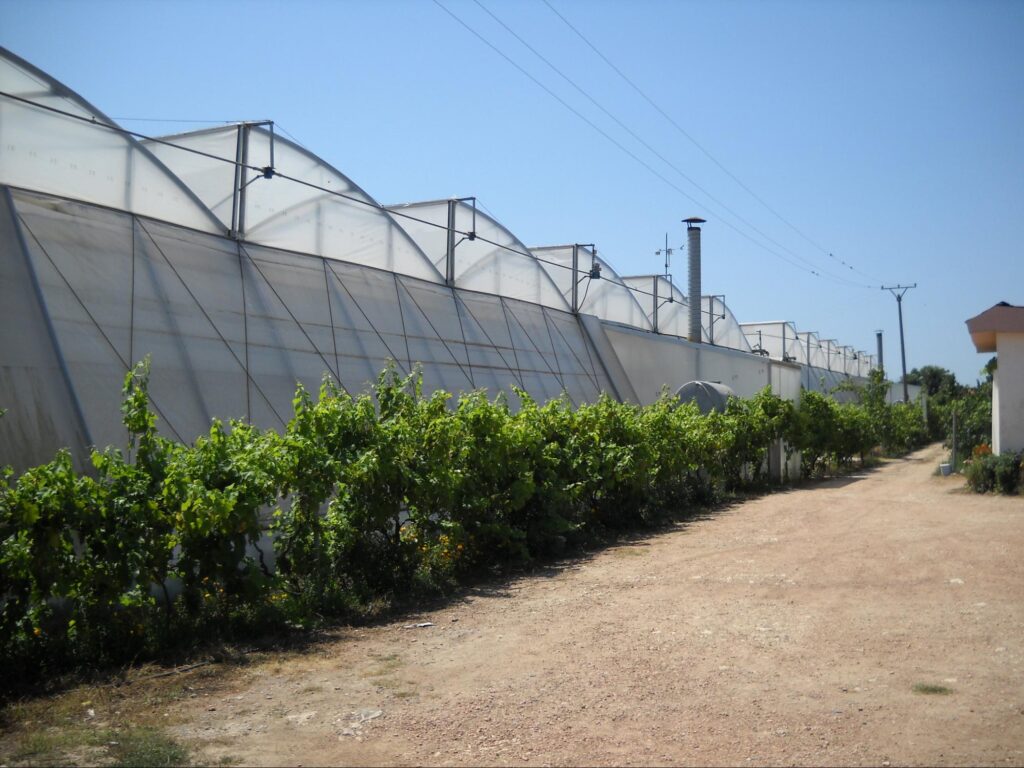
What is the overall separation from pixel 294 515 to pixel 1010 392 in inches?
660

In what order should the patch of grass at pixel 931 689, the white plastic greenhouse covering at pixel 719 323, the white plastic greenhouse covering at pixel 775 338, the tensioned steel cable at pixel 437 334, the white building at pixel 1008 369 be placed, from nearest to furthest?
1. the patch of grass at pixel 931 689
2. the tensioned steel cable at pixel 437 334
3. the white building at pixel 1008 369
4. the white plastic greenhouse covering at pixel 719 323
5. the white plastic greenhouse covering at pixel 775 338

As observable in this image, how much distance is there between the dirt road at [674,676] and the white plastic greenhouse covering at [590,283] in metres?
13.6

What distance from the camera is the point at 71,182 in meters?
10.6

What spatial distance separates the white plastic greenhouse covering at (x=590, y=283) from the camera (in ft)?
77.3

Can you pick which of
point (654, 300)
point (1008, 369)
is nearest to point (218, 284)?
point (1008, 369)

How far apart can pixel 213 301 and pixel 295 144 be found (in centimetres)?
429

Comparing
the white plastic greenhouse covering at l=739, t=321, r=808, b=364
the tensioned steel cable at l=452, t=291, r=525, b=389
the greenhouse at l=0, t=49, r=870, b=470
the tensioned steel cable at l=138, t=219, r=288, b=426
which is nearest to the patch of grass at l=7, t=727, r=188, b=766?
the greenhouse at l=0, t=49, r=870, b=470

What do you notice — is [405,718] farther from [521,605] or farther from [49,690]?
[521,605]

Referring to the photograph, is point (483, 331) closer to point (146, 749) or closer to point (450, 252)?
point (450, 252)

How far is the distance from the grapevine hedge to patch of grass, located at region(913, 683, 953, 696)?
4.79 metres

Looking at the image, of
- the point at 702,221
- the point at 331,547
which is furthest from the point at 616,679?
the point at 702,221

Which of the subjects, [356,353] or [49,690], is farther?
[356,353]

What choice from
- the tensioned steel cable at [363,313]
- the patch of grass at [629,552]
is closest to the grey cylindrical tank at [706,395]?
the tensioned steel cable at [363,313]

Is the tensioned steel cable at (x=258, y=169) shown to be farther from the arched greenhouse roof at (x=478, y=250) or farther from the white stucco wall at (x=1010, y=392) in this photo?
the white stucco wall at (x=1010, y=392)
